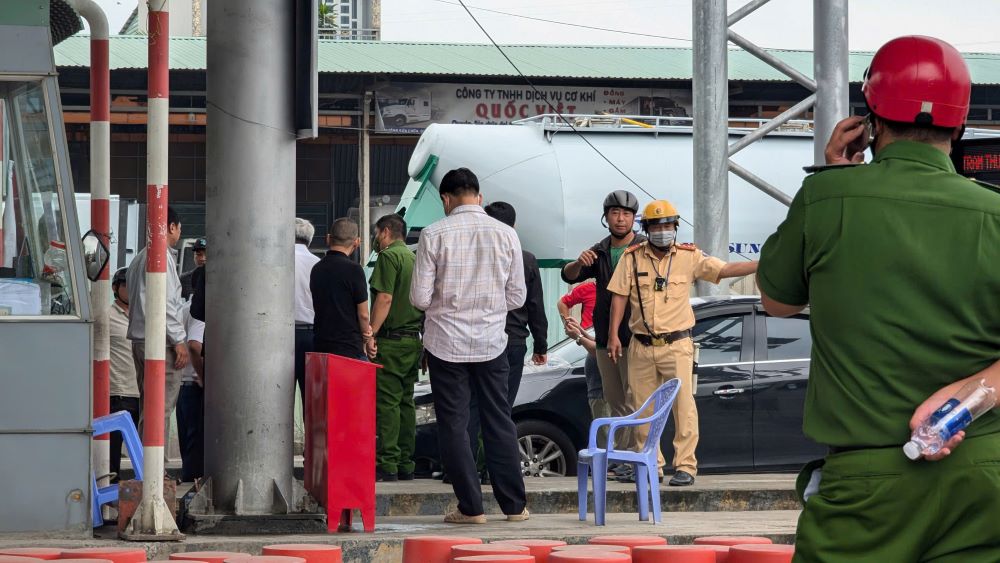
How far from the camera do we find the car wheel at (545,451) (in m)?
10.7

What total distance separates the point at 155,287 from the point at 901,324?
442 centimetres

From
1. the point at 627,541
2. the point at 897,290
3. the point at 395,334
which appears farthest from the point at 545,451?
the point at 897,290

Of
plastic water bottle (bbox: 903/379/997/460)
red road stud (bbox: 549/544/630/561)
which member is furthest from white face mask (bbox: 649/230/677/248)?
plastic water bottle (bbox: 903/379/997/460)

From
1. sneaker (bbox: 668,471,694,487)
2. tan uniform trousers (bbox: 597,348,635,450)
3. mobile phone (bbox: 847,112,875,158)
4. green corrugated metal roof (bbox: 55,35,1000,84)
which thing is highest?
green corrugated metal roof (bbox: 55,35,1000,84)

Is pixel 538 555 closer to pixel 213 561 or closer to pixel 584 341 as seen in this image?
pixel 213 561

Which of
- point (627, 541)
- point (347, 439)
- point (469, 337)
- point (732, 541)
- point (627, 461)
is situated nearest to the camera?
point (627, 541)

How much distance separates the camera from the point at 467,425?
8016 millimetres

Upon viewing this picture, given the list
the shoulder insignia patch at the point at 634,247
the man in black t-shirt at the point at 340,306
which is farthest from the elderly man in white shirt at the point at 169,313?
the shoulder insignia patch at the point at 634,247

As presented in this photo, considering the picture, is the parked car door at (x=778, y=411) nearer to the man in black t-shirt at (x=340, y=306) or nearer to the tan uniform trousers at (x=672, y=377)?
the tan uniform trousers at (x=672, y=377)

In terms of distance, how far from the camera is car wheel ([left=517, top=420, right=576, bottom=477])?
1070 centimetres

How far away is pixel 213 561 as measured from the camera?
5.59 meters

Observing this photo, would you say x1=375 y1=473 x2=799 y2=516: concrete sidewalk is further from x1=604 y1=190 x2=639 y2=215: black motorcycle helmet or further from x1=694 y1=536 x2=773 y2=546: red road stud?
x1=694 y1=536 x2=773 y2=546: red road stud

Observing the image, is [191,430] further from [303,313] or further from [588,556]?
[588,556]

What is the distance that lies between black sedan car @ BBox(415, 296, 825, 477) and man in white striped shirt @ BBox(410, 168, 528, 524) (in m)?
2.58
